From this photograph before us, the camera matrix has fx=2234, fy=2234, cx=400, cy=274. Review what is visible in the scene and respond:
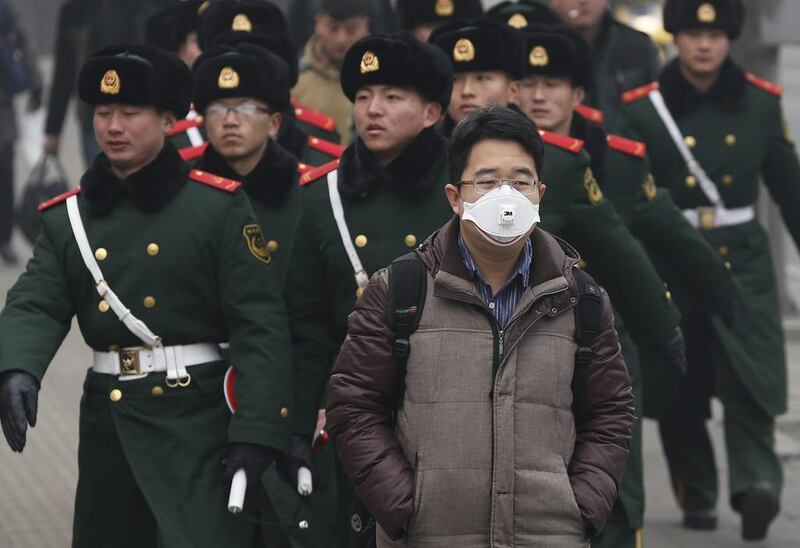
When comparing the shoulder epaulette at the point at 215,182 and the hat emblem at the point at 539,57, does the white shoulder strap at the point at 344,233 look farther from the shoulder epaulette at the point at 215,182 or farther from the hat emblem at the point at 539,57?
the hat emblem at the point at 539,57

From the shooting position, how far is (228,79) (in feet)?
24.0

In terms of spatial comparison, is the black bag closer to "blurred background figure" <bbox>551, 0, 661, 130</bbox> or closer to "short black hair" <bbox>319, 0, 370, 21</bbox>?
"short black hair" <bbox>319, 0, 370, 21</bbox>

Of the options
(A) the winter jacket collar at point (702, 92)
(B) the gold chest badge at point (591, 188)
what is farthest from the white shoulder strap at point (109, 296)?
(A) the winter jacket collar at point (702, 92)

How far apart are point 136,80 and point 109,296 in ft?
2.02

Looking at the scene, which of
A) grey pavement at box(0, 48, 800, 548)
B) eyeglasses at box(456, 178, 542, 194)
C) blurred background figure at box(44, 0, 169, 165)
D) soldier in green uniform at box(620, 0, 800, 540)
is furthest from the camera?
blurred background figure at box(44, 0, 169, 165)

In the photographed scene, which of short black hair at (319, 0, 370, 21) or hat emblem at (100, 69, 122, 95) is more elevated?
hat emblem at (100, 69, 122, 95)

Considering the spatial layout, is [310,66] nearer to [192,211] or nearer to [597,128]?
[597,128]

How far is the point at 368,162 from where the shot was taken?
6.26 meters

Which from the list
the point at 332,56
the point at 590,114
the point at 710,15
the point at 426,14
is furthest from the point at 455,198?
the point at 332,56

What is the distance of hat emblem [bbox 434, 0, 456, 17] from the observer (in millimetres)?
9305

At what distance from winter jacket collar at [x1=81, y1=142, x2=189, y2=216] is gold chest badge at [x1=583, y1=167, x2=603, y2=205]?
48.5 inches

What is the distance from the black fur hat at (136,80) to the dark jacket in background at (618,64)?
3253 millimetres

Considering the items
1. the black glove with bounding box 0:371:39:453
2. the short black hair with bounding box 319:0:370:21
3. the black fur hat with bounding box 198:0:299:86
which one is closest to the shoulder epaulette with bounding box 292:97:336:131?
the black fur hat with bounding box 198:0:299:86

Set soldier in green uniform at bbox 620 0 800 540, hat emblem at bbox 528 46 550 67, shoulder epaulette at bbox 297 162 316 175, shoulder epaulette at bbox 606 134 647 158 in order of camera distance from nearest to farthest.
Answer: shoulder epaulette at bbox 297 162 316 175, shoulder epaulette at bbox 606 134 647 158, hat emblem at bbox 528 46 550 67, soldier in green uniform at bbox 620 0 800 540
